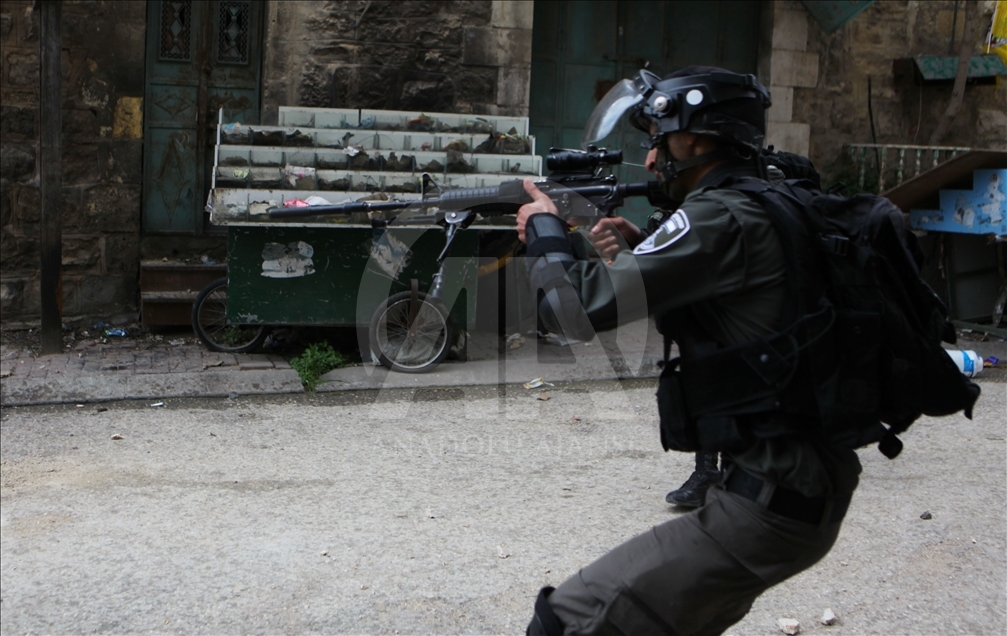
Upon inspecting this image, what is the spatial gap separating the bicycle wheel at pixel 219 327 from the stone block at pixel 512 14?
312 cm

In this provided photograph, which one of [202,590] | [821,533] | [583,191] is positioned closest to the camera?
[821,533]

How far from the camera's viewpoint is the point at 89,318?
813 centimetres

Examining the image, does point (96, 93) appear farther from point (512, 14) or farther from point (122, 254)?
point (512, 14)

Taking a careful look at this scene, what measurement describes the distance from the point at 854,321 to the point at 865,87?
28.1ft

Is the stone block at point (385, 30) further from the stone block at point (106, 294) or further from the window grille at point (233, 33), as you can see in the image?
the stone block at point (106, 294)

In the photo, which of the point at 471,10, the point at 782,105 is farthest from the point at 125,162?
Result: the point at 782,105

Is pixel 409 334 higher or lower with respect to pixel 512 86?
lower

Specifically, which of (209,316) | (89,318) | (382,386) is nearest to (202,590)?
(382,386)

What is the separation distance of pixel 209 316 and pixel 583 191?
5036 mm

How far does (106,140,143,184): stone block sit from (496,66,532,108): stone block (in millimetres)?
2874

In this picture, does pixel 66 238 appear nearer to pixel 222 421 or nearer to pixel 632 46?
pixel 222 421

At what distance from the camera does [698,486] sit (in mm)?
4680

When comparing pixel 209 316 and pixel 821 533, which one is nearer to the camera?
pixel 821 533

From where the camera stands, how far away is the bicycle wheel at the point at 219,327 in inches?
293
